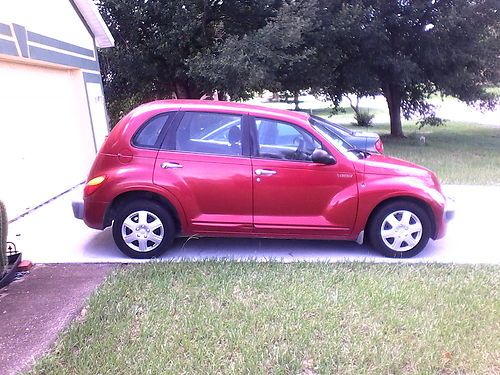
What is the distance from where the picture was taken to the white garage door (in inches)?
289

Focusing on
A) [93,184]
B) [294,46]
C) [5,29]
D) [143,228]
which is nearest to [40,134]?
[5,29]

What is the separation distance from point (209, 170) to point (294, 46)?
10.8 m

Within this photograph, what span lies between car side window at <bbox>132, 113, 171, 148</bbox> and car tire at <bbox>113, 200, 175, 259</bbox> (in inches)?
25.1

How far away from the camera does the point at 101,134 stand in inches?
468

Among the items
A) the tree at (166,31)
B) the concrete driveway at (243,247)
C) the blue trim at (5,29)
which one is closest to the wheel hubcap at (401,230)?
the concrete driveway at (243,247)

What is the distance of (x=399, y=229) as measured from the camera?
5375 millimetres

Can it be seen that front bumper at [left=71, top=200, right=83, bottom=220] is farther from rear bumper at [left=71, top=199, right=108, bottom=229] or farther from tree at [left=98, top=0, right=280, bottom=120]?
tree at [left=98, top=0, right=280, bottom=120]

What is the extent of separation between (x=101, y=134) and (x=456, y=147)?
12.8 meters

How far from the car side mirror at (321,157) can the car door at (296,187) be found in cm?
5

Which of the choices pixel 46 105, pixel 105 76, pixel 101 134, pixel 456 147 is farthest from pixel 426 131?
pixel 46 105

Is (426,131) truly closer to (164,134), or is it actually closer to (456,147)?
(456,147)

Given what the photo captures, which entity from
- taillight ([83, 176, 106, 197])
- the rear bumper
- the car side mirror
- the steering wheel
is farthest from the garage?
the car side mirror

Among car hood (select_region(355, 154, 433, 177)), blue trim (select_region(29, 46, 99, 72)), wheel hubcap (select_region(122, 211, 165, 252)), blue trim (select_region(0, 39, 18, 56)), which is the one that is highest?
blue trim (select_region(0, 39, 18, 56))

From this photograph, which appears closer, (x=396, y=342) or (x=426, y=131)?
(x=396, y=342)
